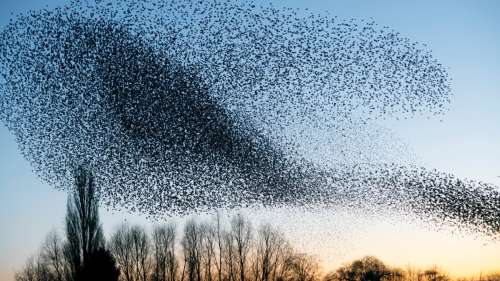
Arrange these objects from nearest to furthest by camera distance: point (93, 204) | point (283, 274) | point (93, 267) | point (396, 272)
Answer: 1. point (93, 267)
2. point (93, 204)
3. point (283, 274)
4. point (396, 272)

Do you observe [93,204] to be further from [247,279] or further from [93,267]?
[247,279]

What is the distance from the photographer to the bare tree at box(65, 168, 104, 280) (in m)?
34.4

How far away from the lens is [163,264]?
5562 centimetres

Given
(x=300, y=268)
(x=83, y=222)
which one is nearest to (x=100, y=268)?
(x=83, y=222)

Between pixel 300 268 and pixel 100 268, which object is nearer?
pixel 100 268

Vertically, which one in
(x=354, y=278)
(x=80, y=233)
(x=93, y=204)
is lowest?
(x=354, y=278)

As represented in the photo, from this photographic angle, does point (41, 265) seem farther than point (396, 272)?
No

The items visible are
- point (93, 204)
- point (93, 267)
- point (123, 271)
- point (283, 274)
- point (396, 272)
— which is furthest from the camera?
point (396, 272)

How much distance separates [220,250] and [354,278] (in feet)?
134

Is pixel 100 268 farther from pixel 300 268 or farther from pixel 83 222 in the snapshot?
pixel 300 268

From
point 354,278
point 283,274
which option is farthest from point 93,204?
point 354,278

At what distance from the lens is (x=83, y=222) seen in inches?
1358

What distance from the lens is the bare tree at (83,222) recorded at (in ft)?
113

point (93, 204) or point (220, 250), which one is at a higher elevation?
point (93, 204)
